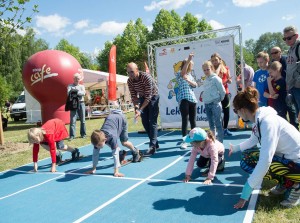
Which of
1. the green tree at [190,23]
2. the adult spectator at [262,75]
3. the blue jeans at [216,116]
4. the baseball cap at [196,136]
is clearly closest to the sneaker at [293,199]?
the baseball cap at [196,136]

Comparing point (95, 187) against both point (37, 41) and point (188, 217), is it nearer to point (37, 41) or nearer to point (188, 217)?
point (188, 217)

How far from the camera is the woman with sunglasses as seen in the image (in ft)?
10.1

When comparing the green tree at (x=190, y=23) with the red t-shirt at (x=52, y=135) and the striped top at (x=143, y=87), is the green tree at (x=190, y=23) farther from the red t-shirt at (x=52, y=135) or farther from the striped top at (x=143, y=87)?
the red t-shirt at (x=52, y=135)

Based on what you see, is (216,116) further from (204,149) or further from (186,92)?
(204,149)

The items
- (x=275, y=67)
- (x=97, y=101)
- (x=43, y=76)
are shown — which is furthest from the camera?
(x=97, y=101)

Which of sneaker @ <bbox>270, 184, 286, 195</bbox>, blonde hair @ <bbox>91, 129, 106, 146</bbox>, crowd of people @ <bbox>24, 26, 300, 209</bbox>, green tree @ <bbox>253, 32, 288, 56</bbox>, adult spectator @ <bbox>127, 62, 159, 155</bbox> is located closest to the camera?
crowd of people @ <bbox>24, 26, 300, 209</bbox>

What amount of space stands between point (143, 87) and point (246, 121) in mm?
3211

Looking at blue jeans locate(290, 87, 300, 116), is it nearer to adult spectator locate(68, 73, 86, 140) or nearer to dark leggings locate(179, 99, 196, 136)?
dark leggings locate(179, 99, 196, 136)

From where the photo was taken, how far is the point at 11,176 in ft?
20.0

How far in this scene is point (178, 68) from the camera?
9641 millimetres

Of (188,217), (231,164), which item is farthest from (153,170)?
(188,217)

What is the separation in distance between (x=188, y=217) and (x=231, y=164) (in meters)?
2.26

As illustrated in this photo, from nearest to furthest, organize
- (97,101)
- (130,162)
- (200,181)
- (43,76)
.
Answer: (200,181)
(130,162)
(43,76)
(97,101)

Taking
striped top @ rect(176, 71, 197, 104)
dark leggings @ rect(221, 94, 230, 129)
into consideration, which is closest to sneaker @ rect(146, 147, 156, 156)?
striped top @ rect(176, 71, 197, 104)
